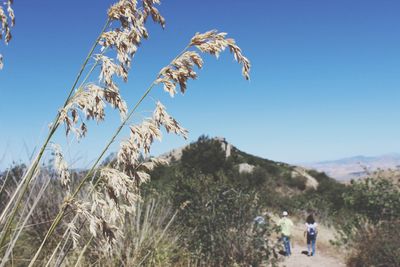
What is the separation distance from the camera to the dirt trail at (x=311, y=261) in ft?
42.9

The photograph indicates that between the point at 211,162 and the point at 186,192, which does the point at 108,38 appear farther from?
the point at 211,162

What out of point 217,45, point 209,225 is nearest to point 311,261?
point 209,225

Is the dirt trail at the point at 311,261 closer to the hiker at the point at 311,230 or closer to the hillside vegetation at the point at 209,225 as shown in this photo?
the hiker at the point at 311,230

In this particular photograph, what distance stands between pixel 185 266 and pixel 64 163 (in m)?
6.24

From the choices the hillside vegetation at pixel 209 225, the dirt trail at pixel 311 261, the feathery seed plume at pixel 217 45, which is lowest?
the dirt trail at pixel 311 261

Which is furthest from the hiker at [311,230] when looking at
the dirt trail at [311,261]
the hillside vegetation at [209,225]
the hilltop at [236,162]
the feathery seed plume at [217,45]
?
the hilltop at [236,162]

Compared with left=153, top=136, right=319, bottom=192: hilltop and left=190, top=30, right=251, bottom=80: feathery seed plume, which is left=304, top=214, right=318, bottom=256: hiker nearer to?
left=190, top=30, right=251, bottom=80: feathery seed plume

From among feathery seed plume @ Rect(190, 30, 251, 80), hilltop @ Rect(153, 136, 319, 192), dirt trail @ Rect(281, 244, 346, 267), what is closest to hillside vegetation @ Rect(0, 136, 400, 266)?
dirt trail @ Rect(281, 244, 346, 267)

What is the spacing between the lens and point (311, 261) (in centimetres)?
1373

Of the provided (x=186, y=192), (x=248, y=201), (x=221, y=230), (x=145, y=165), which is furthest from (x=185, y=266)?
(x=145, y=165)

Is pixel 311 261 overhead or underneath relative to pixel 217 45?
underneath

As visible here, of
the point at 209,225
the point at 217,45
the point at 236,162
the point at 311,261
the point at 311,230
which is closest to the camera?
the point at 217,45

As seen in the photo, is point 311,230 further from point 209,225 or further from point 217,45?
point 217,45

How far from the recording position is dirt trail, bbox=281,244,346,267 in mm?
13062
